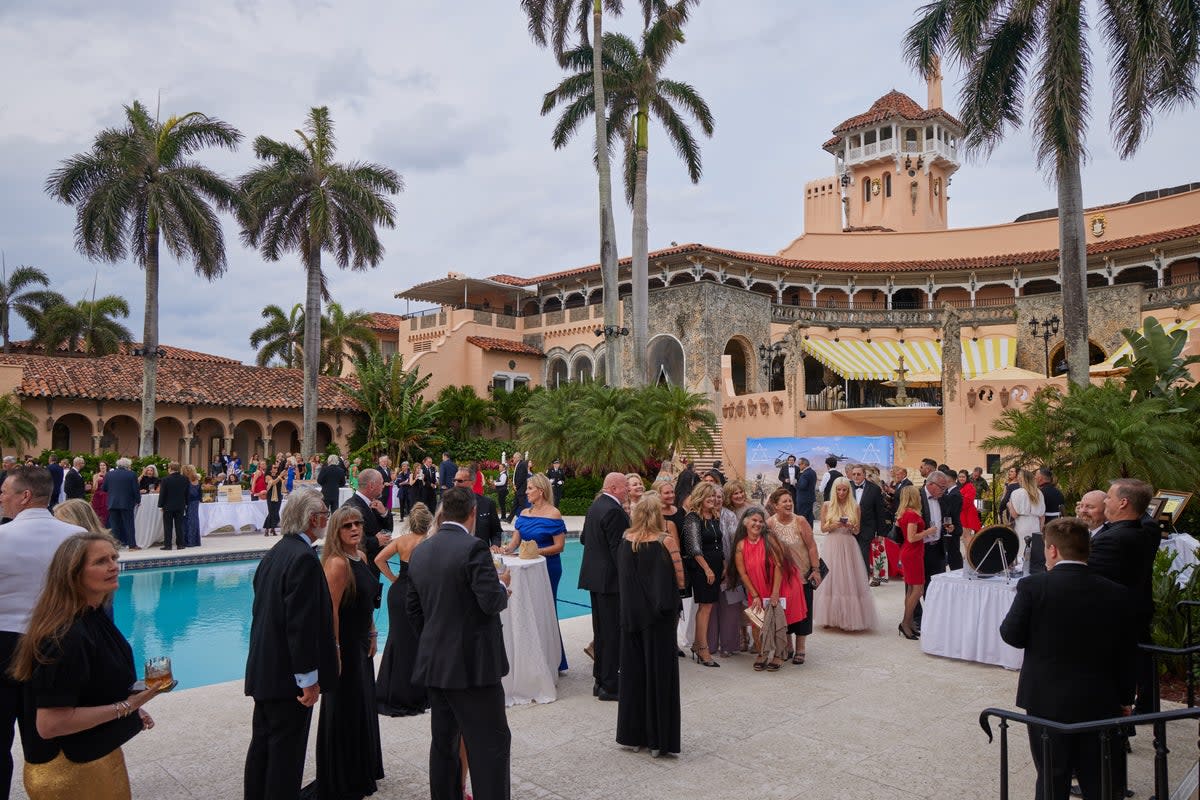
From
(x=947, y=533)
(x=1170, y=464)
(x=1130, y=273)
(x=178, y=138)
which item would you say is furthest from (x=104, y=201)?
(x=1130, y=273)

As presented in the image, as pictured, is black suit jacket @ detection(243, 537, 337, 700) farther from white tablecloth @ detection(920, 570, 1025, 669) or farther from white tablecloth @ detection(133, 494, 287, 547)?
white tablecloth @ detection(133, 494, 287, 547)

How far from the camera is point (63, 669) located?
2.80 metres

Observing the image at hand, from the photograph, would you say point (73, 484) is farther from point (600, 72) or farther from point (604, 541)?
point (600, 72)

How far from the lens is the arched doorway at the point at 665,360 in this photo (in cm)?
3335

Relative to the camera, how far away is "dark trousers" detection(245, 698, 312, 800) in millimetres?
3697

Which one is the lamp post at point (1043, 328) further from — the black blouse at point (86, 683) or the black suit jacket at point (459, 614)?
the black blouse at point (86, 683)

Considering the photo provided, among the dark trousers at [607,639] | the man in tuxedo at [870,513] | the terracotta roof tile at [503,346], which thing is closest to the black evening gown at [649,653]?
the dark trousers at [607,639]

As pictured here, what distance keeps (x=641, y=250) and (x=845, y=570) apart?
18.0 meters

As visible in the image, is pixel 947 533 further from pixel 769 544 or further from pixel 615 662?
pixel 615 662

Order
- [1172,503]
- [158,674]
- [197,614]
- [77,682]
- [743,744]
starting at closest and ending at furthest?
[77,682]
[158,674]
[743,744]
[1172,503]
[197,614]

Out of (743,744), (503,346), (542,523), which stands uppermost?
(503,346)

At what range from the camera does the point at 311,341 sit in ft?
91.0

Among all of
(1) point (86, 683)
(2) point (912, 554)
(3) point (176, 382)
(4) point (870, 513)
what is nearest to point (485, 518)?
(1) point (86, 683)

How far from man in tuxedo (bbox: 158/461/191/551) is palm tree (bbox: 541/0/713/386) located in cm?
1462
